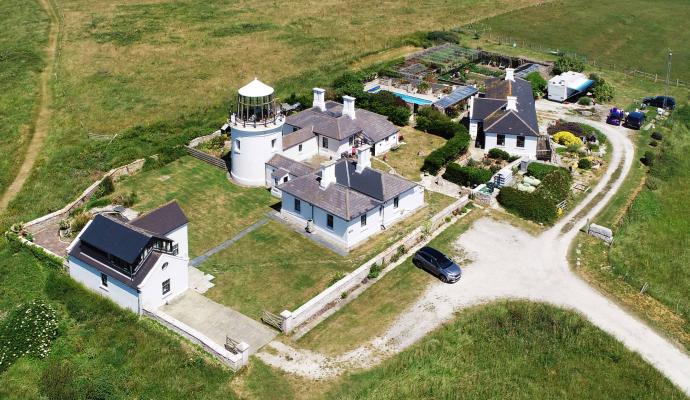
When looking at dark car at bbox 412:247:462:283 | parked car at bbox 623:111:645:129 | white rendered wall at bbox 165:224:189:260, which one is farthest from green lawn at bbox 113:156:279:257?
parked car at bbox 623:111:645:129

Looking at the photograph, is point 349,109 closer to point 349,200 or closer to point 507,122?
point 507,122

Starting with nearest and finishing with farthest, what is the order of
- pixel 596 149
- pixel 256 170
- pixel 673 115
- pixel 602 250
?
pixel 602 250, pixel 256 170, pixel 596 149, pixel 673 115

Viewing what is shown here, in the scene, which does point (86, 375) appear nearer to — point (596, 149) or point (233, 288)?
point (233, 288)

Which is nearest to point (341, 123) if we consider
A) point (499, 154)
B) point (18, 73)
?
point (499, 154)

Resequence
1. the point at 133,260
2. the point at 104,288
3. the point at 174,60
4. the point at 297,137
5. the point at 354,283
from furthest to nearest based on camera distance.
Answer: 1. the point at 174,60
2. the point at 297,137
3. the point at 354,283
4. the point at 104,288
5. the point at 133,260

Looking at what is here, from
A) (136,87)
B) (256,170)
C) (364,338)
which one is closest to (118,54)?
(136,87)

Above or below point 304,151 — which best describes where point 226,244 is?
below

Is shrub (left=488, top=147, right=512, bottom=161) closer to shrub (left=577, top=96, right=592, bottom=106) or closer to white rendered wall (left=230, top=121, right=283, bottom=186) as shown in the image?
white rendered wall (left=230, top=121, right=283, bottom=186)
